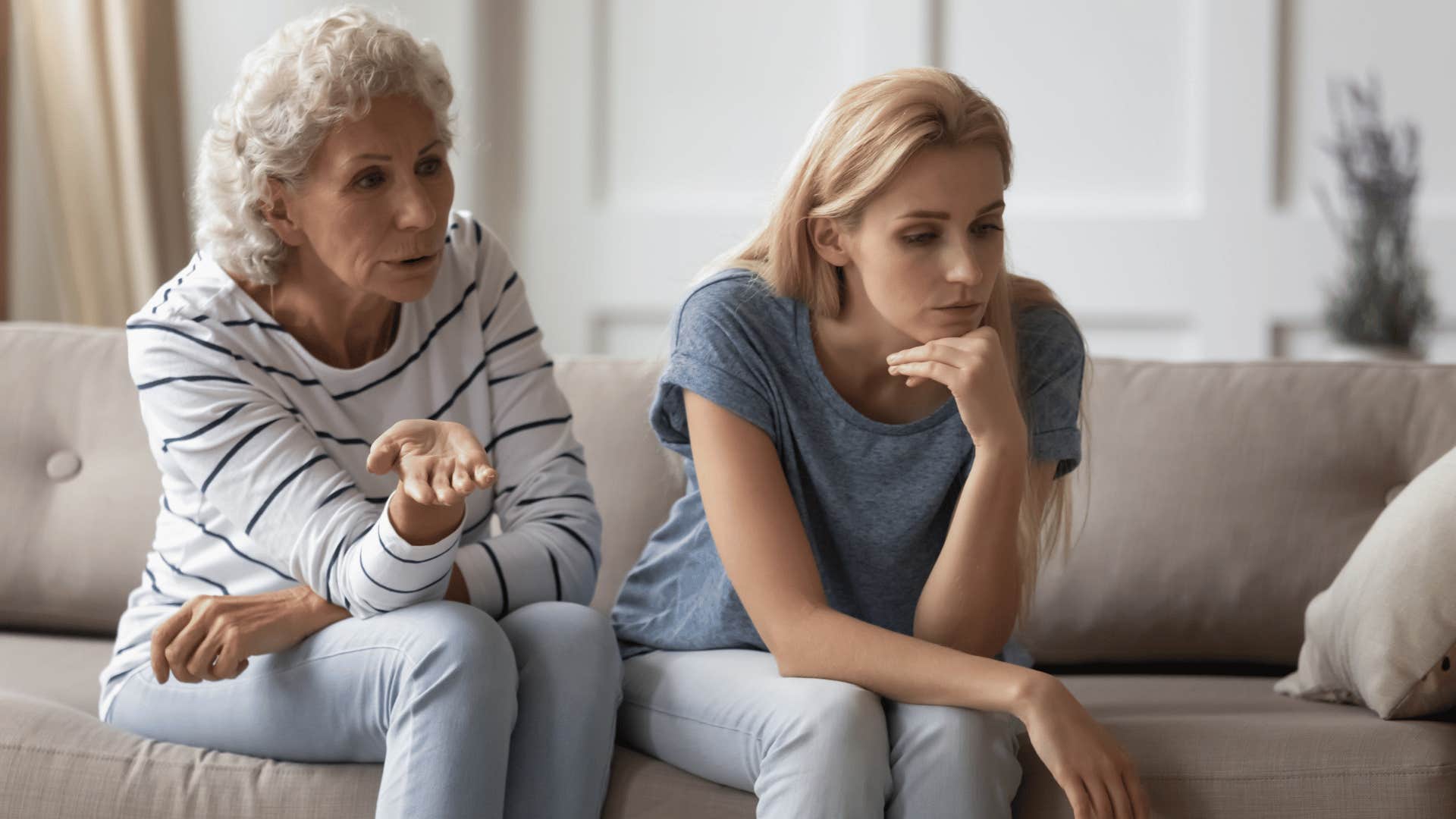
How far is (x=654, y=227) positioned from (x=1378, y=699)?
1865 mm

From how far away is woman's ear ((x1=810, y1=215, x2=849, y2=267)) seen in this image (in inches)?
53.1

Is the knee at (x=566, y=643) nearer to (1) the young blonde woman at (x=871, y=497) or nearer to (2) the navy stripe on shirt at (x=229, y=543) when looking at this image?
(1) the young blonde woman at (x=871, y=497)

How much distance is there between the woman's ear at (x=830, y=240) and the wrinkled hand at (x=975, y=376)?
13cm

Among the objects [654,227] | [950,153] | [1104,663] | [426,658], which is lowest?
[1104,663]

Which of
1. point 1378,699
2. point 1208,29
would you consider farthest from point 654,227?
point 1378,699

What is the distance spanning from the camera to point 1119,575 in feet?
5.45

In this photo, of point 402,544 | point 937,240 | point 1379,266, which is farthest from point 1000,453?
point 1379,266

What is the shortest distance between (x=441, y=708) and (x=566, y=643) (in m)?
0.13

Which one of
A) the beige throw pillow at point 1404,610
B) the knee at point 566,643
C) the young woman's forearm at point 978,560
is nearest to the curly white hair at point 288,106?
the knee at point 566,643

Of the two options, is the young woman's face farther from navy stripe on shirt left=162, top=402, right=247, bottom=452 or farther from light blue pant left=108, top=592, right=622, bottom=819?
navy stripe on shirt left=162, top=402, right=247, bottom=452

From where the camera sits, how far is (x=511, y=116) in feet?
9.66

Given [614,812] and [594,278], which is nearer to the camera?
[614,812]

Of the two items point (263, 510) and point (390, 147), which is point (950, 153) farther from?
point (263, 510)

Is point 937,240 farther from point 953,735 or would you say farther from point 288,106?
point 288,106
